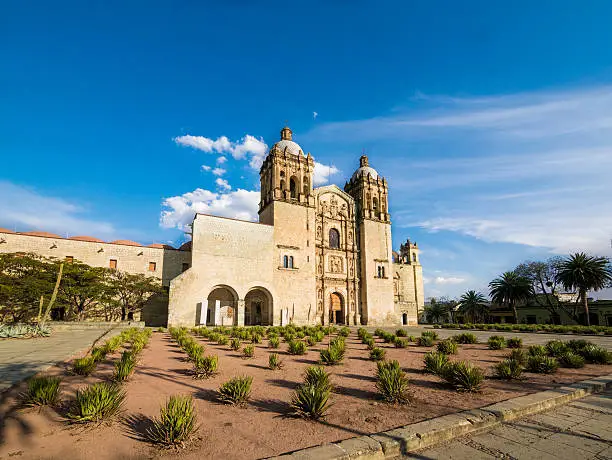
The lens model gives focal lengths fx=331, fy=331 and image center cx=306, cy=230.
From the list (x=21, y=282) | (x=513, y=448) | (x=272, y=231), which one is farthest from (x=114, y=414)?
(x=272, y=231)

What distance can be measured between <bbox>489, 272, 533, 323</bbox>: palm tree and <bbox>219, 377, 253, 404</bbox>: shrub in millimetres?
42674

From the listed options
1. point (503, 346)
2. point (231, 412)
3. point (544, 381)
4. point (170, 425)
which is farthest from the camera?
point (503, 346)

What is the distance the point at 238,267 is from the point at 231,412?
24.6 metres

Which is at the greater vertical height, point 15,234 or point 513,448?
point 15,234

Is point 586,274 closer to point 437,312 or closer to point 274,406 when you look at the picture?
point 437,312

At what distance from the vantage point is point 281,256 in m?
31.6

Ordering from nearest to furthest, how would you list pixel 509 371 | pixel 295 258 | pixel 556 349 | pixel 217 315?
pixel 509 371 < pixel 556 349 < pixel 217 315 < pixel 295 258

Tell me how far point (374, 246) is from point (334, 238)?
465cm

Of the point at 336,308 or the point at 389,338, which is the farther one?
the point at 336,308

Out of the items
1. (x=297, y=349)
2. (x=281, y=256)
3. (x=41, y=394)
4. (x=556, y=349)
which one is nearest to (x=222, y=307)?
(x=281, y=256)

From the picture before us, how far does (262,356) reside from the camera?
34.7 ft

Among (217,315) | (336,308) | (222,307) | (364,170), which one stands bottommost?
(217,315)

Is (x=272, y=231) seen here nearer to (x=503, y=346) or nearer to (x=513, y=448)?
(x=503, y=346)

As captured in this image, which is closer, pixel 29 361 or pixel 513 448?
pixel 513 448
